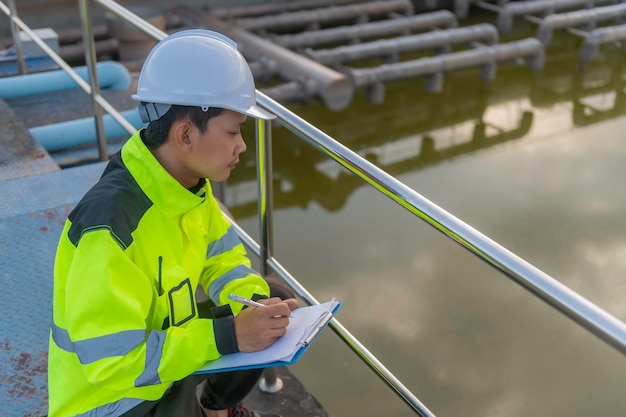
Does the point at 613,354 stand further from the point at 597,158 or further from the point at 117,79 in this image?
the point at 117,79

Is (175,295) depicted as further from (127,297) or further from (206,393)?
(206,393)

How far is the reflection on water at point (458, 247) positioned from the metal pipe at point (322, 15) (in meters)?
1.08

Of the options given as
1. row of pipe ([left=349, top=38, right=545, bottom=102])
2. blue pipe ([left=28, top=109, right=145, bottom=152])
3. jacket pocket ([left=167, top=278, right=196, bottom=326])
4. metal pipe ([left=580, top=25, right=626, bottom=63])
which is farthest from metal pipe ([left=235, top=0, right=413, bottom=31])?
jacket pocket ([left=167, top=278, right=196, bottom=326])

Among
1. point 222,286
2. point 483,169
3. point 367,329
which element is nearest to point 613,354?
point 367,329

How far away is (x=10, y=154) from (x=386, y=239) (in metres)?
1.97

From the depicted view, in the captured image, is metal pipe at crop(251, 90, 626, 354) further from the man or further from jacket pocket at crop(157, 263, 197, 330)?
jacket pocket at crop(157, 263, 197, 330)

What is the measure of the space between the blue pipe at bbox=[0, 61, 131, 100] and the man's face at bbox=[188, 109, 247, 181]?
2134mm

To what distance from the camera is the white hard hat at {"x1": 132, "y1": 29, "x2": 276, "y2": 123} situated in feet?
3.63

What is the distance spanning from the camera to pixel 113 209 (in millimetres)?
1076

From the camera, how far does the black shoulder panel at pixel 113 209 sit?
1.06 metres

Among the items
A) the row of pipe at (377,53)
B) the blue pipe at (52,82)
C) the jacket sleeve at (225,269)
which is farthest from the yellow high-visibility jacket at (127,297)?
the row of pipe at (377,53)

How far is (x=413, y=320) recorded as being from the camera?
2.99m

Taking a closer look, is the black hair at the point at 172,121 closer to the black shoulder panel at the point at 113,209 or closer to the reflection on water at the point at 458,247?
the black shoulder panel at the point at 113,209

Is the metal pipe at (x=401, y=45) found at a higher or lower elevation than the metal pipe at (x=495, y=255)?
lower
